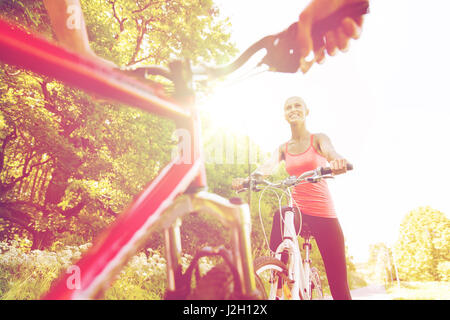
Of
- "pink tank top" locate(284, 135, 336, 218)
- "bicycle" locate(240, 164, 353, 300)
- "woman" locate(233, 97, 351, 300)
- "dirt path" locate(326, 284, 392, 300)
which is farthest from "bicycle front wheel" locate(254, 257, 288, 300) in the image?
"dirt path" locate(326, 284, 392, 300)

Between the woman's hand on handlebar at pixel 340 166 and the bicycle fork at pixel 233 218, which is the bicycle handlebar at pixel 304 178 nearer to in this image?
the woman's hand on handlebar at pixel 340 166

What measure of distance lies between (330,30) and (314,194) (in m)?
1.83

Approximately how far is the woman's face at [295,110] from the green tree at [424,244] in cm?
1661

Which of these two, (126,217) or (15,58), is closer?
(15,58)

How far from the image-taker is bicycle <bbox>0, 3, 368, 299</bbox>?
32.3 inches

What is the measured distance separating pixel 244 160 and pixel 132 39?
4.56 metres

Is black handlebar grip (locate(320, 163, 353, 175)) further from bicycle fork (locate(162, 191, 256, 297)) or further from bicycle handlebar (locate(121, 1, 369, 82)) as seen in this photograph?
bicycle fork (locate(162, 191, 256, 297))

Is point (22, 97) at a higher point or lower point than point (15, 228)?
higher

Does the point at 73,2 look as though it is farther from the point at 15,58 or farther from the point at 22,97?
the point at 22,97

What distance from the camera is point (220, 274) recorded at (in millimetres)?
1109

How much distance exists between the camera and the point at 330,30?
1230mm
